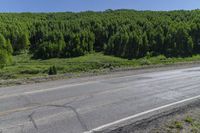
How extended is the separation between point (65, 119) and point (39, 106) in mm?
1703

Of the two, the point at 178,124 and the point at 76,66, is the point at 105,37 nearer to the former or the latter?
the point at 76,66

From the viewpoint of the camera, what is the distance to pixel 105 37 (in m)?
101

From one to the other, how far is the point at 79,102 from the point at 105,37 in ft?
→ 298

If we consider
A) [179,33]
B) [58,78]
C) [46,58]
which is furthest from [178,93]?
[46,58]

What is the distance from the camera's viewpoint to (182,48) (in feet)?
228

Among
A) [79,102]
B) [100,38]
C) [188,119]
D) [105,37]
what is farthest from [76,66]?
[100,38]

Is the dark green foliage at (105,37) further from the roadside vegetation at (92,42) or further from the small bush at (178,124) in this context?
the small bush at (178,124)

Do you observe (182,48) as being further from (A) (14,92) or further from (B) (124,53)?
(A) (14,92)

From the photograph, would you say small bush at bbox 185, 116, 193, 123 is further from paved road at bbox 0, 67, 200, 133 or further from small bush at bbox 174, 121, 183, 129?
paved road at bbox 0, 67, 200, 133

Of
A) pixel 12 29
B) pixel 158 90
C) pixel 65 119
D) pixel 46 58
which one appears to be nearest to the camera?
pixel 65 119

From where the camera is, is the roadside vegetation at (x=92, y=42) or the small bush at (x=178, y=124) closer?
the small bush at (x=178, y=124)

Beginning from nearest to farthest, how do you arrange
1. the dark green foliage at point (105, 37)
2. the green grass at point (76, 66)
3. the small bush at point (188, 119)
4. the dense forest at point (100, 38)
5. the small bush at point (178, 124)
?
the small bush at point (178, 124) < the small bush at point (188, 119) < the green grass at point (76, 66) < the dense forest at point (100, 38) < the dark green foliage at point (105, 37)

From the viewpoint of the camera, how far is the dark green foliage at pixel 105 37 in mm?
74812

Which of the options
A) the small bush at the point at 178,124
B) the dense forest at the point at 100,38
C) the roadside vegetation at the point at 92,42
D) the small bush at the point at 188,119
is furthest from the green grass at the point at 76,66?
the small bush at the point at 178,124
